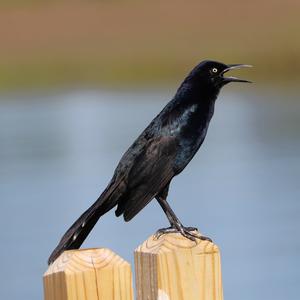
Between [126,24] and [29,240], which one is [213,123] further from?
[126,24]

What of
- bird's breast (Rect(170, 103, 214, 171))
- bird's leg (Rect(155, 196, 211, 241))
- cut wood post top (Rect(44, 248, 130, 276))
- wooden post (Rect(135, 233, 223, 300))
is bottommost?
wooden post (Rect(135, 233, 223, 300))

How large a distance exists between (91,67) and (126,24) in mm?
1663

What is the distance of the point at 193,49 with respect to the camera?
24.1 metres

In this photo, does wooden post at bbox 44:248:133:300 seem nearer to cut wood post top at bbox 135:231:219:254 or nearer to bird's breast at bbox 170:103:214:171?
cut wood post top at bbox 135:231:219:254

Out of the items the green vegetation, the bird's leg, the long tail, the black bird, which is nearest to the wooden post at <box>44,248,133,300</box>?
the long tail

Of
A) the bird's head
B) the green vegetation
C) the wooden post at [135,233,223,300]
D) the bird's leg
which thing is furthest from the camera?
the green vegetation

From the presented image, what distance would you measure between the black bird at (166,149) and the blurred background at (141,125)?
7.04 ft

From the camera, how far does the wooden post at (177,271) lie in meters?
2.72

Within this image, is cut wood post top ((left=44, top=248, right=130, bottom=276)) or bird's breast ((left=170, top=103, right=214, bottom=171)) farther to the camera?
bird's breast ((left=170, top=103, right=214, bottom=171))

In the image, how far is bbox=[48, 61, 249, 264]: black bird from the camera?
13.4 feet

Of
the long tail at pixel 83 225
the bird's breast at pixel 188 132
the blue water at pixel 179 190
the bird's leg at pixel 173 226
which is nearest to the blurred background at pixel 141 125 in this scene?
the blue water at pixel 179 190

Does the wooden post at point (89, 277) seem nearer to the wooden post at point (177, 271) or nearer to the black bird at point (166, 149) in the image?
the wooden post at point (177, 271)

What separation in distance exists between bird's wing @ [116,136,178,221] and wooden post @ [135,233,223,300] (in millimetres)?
1244

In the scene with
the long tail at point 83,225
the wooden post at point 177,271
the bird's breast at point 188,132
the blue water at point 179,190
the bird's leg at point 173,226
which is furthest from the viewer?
the blue water at point 179,190
